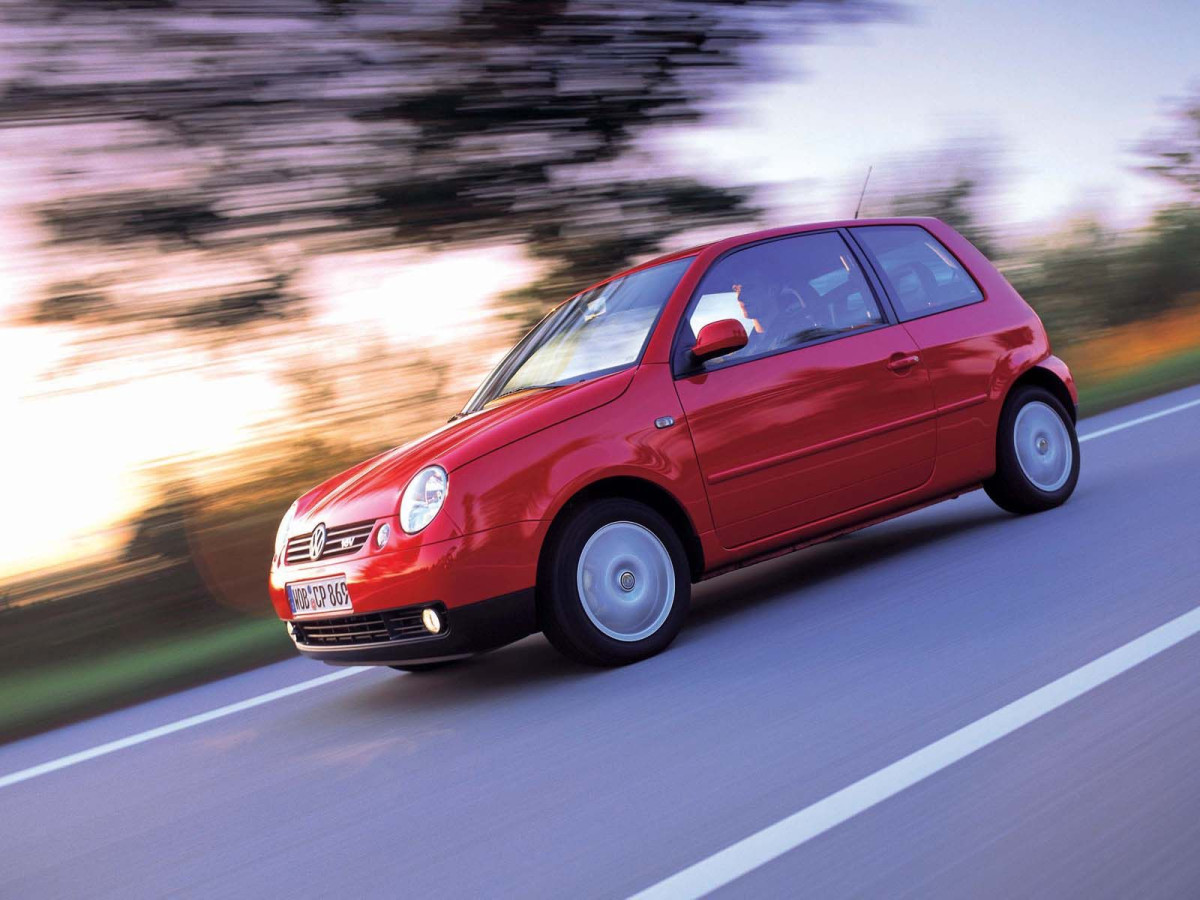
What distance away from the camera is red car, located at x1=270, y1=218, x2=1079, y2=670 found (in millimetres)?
4840

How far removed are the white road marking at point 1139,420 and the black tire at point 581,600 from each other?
227 inches

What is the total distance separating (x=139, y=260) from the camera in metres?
8.65

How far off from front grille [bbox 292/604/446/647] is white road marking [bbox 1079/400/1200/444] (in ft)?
21.7

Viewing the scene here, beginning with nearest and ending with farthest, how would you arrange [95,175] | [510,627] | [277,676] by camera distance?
1. [510,627]
2. [277,676]
3. [95,175]

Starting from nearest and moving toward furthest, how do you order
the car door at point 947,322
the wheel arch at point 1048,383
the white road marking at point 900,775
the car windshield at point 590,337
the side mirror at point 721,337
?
1. the white road marking at point 900,775
2. the side mirror at point 721,337
3. the car windshield at point 590,337
4. the car door at point 947,322
5. the wheel arch at point 1048,383

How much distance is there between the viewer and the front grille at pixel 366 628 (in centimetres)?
485

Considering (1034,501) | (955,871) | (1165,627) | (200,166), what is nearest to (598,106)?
(200,166)

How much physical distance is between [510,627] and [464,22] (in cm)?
675

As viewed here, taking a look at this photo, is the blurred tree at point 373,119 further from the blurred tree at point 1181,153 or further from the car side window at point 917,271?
the blurred tree at point 1181,153

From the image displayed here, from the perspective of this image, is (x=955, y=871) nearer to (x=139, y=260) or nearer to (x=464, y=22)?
(x=139, y=260)

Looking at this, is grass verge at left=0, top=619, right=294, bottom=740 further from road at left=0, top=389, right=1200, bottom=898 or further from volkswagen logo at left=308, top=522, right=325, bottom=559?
volkswagen logo at left=308, top=522, right=325, bottom=559

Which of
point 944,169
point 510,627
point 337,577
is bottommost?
point 510,627

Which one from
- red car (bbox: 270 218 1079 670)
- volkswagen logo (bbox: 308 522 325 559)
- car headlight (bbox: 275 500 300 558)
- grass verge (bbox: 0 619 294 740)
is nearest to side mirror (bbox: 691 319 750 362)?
red car (bbox: 270 218 1079 670)

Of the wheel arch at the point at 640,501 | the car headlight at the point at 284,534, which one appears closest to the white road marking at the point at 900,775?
the wheel arch at the point at 640,501
